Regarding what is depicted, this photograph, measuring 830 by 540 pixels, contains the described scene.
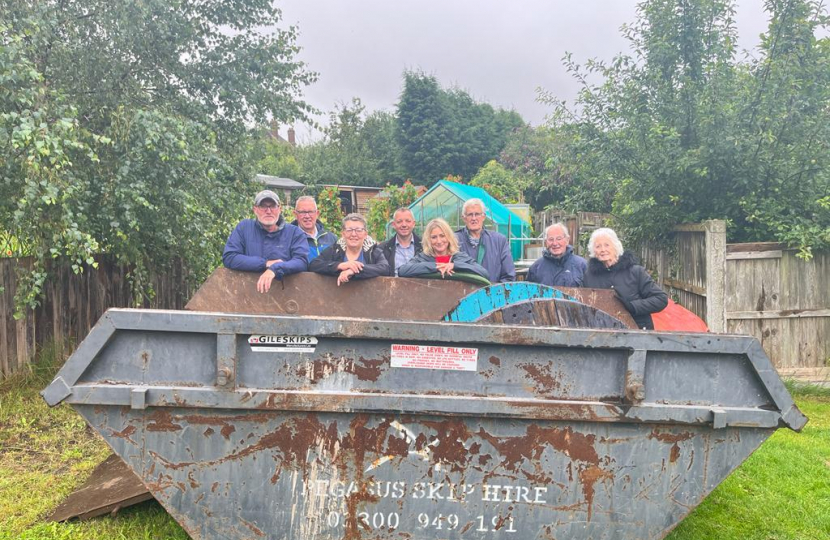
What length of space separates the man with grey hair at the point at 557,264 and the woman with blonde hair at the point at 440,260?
0.75 m

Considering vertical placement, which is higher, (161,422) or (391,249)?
(391,249)

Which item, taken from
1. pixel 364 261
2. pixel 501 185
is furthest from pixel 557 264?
pixel 501 185

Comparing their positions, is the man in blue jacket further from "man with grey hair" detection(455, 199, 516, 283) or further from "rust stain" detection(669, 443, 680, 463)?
"rust stain" detection(669, 443, 680, 463)

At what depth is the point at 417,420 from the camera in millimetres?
2748

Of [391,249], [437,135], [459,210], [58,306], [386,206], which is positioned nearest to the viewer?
[391,249]

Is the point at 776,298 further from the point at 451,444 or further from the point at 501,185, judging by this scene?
the point at 501,185

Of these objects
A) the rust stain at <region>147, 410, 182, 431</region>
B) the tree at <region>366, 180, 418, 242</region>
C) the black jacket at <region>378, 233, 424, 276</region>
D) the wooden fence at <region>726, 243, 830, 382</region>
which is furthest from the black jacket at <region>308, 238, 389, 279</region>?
the tree at <region>366, 180, 418, 242</region>

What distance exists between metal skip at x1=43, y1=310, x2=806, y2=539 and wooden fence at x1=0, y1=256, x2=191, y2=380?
13.0 ft

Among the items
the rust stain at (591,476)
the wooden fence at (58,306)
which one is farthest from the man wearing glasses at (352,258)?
the wooden fence at (58,306)

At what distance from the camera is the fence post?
6.86 metres

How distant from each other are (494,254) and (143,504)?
3111 millimetres

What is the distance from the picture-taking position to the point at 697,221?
300 inches

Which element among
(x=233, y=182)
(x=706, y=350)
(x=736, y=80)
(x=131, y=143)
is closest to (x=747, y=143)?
(x=736, y=80)

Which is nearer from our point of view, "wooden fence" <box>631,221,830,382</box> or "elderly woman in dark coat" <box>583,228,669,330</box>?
"elderly woman in dark coat" <box>583,228,669,330</box>
